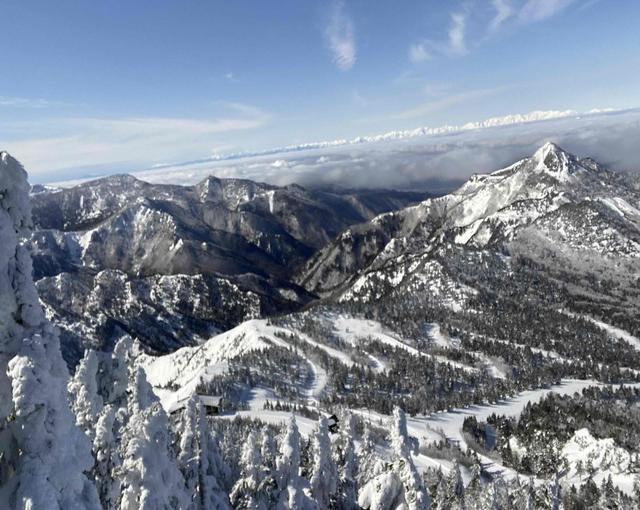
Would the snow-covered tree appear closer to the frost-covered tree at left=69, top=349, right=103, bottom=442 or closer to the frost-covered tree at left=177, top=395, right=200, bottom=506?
the frost-covered tree at left=69, top=349, right=103, bottom=442

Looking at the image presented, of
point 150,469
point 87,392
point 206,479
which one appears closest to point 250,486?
point 206,479

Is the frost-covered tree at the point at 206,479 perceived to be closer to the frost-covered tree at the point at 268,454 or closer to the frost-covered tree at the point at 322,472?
the frost-covered tree at the point at 268,454

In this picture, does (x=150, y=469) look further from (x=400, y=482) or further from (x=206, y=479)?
(x=400, y=482)

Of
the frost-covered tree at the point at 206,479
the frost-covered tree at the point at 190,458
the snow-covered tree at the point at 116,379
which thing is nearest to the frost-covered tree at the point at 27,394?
the frost-covered tree at the point at 190,458

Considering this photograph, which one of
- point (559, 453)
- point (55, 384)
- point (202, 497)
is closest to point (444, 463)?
point (559, 453)

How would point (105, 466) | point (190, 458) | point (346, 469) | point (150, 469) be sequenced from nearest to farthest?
1. point (150, 469)
2. point (105, 466)
3. point (190, 458)
4. point (346, 469)

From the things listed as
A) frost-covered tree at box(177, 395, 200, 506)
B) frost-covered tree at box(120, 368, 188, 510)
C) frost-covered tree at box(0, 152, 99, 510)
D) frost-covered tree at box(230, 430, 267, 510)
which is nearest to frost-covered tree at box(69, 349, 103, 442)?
frost-covered tree at box(120, 368, 188, 510)
